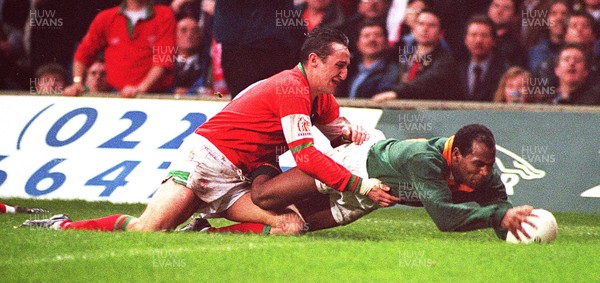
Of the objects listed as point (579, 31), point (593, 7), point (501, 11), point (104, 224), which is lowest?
point (104, 224)

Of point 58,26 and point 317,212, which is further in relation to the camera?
point 58,26

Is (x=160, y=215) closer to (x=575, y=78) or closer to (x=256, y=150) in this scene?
(x=256, y=150)

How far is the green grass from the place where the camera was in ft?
23.0

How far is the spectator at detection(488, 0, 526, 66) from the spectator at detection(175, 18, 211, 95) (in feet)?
11.0

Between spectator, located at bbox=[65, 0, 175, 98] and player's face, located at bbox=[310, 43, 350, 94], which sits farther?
spectator, located at bbox=[65, 0, 175, 98]

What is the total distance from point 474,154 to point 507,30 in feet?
17.3

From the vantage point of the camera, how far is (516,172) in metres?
11.6

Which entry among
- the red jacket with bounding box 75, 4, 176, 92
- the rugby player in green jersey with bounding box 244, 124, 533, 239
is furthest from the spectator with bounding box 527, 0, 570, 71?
the rugby player in green jersey with bounding box 244, 124, 533, 239

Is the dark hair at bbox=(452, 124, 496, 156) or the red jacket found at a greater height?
the dark hair at bbox=(452, 124, 496, 156)

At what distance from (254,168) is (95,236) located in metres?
1.44

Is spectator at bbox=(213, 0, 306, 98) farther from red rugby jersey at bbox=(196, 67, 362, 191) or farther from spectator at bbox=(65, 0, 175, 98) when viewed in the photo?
spectator at bbox=(65, 0, 175, 98)

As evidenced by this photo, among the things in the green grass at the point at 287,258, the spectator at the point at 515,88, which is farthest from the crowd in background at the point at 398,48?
the green grass at the point at 287,258

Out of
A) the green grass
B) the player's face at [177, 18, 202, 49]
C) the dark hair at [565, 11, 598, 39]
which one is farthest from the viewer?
the player's face at [177, 18, 202, 49]

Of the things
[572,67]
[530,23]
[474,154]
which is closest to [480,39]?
[530,23]
